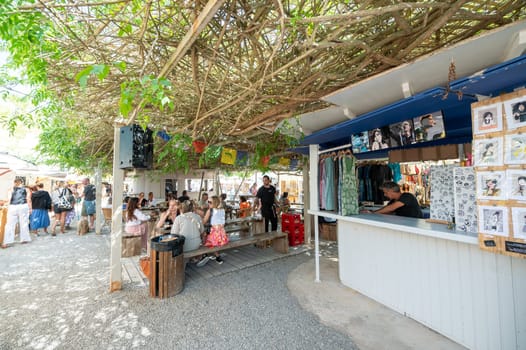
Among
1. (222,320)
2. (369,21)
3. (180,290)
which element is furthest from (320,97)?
(180,290)

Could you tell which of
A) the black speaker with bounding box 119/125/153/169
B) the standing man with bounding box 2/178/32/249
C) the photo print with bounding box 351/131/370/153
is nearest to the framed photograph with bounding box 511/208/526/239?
the photo print with bounding box 351/131/370/153

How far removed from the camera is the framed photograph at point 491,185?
1785 millimetres

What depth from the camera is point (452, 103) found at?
2.29 m

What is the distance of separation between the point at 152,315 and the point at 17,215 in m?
6.32

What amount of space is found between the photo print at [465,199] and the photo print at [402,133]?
0.60m

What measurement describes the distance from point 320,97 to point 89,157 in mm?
7303

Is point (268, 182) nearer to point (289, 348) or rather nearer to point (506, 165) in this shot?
point (289, 348)

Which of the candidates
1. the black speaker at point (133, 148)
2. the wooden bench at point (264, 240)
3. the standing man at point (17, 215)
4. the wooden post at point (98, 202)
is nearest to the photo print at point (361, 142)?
the wooden bench at point (264, 240)

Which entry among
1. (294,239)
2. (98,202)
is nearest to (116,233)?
(294,239)

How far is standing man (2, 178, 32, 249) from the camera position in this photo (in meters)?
5.83

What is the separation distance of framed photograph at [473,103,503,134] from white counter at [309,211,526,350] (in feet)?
3.16

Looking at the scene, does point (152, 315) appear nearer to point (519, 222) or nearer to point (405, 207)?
point (519, 222)

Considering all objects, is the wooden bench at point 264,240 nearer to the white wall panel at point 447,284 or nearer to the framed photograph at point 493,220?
the white wall panel at point 447,284

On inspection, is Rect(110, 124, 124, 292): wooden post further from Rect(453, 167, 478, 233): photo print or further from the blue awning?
Rect(453, 167, 478, 233): photo print
